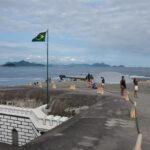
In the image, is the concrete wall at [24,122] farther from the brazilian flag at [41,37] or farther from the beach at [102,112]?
the brazilian flag at [41,37]

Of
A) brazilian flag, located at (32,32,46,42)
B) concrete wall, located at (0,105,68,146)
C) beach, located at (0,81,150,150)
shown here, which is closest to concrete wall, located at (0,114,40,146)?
concrete wall, located at (0,105,68,146)

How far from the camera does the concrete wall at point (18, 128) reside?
30.0 m

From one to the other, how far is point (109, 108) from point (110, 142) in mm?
10505

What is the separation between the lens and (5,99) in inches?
1556

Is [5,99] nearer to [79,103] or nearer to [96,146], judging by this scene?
[79,103]

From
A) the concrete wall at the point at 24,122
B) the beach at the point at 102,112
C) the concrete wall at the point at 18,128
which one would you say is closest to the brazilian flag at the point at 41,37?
the beach at the point at 102,112

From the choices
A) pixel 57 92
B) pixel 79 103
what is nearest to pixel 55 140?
pixel 79 103

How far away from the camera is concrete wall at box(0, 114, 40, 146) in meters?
30.0

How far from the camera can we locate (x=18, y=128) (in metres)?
31.3

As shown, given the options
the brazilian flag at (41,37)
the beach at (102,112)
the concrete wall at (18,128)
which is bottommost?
the concrete wall at (18,128)

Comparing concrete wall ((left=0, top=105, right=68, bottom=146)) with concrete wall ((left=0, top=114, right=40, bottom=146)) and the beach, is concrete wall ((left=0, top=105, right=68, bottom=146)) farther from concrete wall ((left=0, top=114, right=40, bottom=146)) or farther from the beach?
the beach

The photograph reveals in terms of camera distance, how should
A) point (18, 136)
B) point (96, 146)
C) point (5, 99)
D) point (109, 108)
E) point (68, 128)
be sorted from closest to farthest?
1. point (96, 146)
2. point (68, 128)
3. point (109, 108)
4. point (18, 136)
5. point (5, 99)

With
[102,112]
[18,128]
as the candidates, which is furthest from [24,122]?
[102,112]

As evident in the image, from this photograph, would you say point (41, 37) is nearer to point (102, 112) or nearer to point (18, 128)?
point (18, 128)
